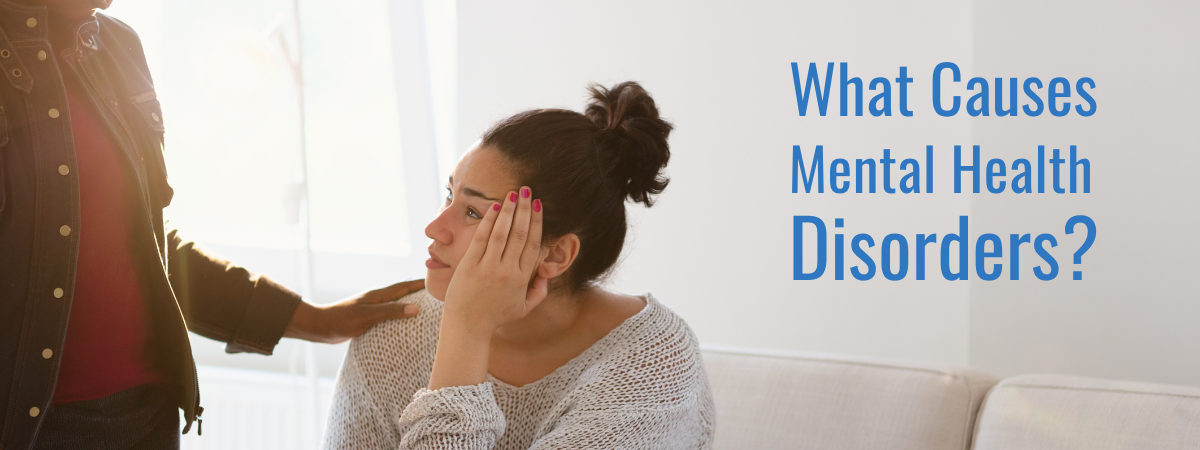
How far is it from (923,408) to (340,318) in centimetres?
96

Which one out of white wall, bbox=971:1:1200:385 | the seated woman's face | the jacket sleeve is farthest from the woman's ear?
white wall, bbox=971:1:1200:385

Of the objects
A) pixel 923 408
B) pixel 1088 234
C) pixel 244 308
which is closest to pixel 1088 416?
pixel 923 408

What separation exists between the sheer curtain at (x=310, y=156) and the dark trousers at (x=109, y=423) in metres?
0.93

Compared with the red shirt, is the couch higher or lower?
lower

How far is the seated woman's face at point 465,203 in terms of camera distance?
1.26 m

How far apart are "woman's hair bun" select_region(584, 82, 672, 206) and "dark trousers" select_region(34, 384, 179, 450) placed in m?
0.74

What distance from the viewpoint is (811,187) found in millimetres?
2111

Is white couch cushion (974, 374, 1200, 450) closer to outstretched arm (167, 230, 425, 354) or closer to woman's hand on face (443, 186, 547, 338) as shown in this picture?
woman's hand on face (443, 186, 547, 338)

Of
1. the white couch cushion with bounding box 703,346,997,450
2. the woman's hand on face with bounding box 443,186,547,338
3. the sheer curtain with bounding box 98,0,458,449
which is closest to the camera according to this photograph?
the woman's hand on face with bounding box 443,186,547,338

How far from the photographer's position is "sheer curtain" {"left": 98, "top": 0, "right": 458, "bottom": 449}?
97.3 inches

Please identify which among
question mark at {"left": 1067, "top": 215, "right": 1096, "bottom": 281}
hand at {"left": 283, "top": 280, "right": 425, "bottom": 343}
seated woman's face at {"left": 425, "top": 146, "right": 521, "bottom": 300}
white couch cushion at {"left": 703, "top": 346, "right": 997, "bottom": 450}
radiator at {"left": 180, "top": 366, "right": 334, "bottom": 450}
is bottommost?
radiator at {"left": 180, "top": 366, "right": 334, "bottom": 450}

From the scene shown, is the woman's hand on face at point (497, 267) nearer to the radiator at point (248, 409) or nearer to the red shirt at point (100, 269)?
the red shirt at point (100, 269)

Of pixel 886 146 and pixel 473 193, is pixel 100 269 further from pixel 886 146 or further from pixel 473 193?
pixel 886 146

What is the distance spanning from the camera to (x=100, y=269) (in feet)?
3.93
